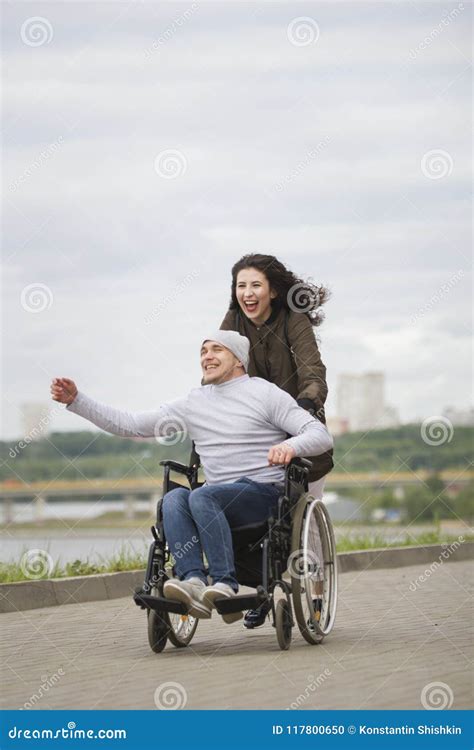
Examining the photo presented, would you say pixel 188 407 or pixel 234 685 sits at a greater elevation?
pixel 188 407

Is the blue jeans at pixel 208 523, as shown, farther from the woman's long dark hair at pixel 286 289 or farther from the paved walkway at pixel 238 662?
the woman's long dark hair at pixel 286 289

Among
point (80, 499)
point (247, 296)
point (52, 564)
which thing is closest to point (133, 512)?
point (80, 499)

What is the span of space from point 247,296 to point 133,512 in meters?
36.9

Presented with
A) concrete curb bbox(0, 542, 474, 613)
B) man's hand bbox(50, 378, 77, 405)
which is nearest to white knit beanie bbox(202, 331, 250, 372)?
man's hand bbox(50, 378, 77, 405)

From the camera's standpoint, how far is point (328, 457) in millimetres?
6883

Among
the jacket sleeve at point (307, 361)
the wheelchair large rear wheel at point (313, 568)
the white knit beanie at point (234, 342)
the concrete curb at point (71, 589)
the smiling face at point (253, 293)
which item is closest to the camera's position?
the wheelchair large rear wheel at point (313, 568)

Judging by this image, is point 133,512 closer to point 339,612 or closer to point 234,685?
point 339,612

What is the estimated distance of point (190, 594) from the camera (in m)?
5.89

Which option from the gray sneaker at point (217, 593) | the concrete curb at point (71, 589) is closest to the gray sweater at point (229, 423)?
the gray sneaker at point (217, 593)

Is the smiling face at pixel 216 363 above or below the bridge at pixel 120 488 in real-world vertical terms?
above

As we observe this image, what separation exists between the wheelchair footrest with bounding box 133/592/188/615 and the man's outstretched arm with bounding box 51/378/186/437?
86 centimetres

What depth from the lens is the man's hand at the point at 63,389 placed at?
6.20 metres

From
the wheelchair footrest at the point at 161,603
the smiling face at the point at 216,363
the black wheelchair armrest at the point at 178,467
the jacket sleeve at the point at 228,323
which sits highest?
the jacket sleeve at the point at 228,323
